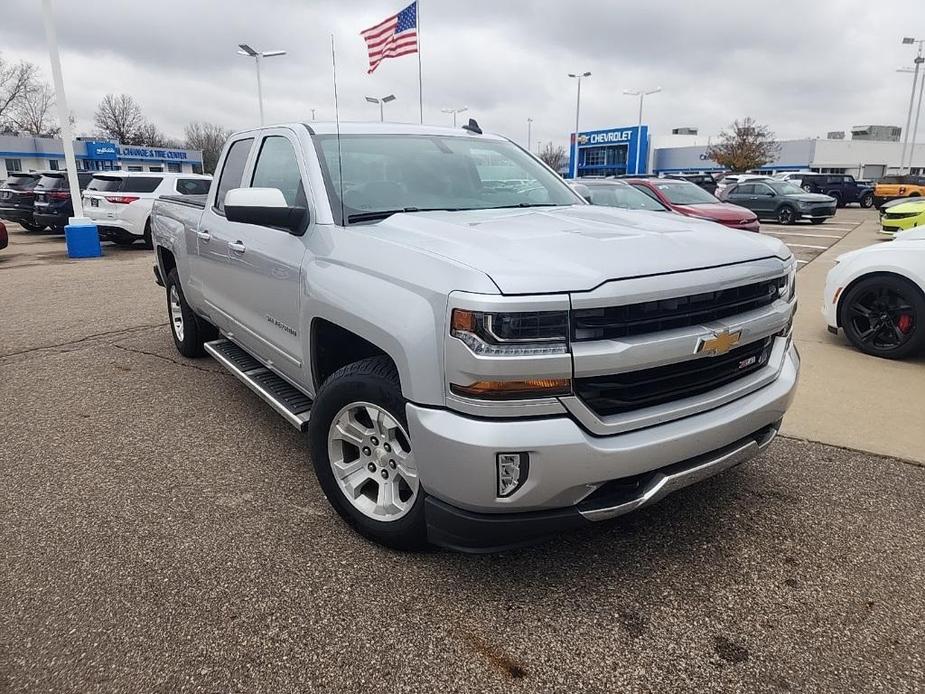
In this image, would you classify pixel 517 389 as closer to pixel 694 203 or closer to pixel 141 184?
pixel 694 203

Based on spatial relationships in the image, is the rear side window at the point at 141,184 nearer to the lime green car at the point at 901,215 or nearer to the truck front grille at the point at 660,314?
the truck front grille at the point at 660,314

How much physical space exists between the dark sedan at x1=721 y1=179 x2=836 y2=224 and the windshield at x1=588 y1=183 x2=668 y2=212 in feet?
42.1

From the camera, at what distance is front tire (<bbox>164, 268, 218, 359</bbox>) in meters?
5.42

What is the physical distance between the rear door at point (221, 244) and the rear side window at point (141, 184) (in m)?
11.0

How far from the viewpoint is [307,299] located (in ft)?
9.82

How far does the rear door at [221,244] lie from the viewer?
4.07 metres

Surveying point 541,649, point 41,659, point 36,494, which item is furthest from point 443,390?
point 36,494

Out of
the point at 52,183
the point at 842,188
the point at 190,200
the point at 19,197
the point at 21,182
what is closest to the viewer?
the point at 190,200

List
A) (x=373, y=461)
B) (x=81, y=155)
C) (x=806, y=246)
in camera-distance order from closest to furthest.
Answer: (x=373, y=461), (x=806, y=246), (x=81, y=155)

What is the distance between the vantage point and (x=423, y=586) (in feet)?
8.41

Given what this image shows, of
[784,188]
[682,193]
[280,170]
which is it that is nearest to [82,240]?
[280,170]

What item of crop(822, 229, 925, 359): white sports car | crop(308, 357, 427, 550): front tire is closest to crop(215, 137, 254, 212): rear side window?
crop(308, 357, 427, 550): front tire

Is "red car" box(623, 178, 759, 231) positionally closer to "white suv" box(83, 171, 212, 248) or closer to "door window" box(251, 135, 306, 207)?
"door window" box(251, 135, 306, 207)

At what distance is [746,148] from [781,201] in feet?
143
